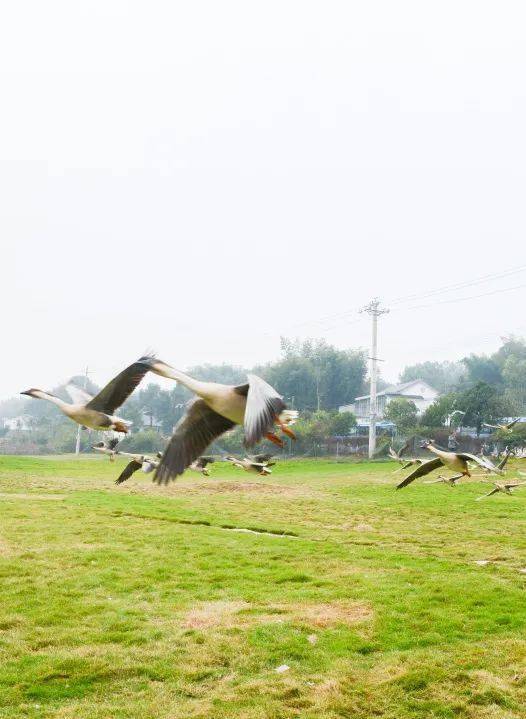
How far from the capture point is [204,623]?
9.05 meters

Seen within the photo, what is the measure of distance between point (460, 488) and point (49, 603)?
19.2m

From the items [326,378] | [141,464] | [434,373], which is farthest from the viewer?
[434,373]

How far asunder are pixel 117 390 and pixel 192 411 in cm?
106

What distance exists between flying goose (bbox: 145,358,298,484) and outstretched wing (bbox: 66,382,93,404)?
0.61 meters

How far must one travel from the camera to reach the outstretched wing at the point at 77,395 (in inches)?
167

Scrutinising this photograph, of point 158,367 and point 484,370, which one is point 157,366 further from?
point 484,370

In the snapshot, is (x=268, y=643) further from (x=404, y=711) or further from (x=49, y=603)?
(x=49, y=603)

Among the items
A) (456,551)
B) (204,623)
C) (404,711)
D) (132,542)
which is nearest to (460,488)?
(456,551)

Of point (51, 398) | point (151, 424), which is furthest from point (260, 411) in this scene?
point (151, 424)

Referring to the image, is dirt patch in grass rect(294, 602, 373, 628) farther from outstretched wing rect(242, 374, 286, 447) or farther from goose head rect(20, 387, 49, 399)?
outstretched wing rect(242, 374, 286, 447)

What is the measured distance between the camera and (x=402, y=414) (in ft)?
132

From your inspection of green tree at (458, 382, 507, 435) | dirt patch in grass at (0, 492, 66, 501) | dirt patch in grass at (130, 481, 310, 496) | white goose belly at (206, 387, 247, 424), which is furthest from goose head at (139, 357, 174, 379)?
green tree at (458, 382, 507, 435)

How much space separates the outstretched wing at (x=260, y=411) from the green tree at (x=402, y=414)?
1456 inches

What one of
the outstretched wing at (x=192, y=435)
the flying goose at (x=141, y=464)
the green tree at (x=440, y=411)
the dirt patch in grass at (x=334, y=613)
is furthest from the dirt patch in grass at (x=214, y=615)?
the green tree at (x=440, y=411)
